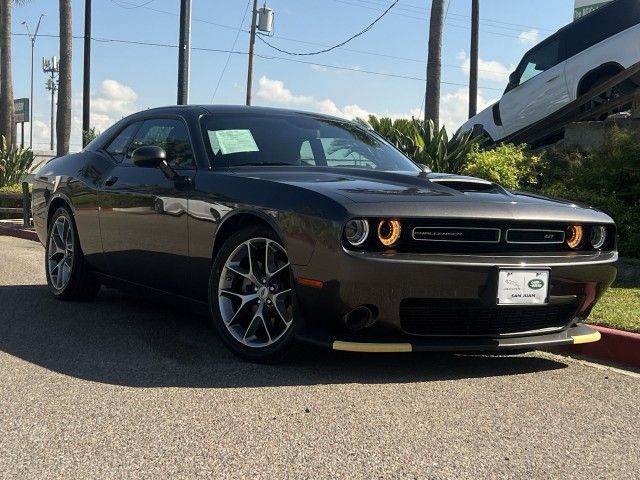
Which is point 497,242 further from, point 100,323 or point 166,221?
point 100,323

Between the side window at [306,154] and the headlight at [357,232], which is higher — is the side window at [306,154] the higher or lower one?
the higher one

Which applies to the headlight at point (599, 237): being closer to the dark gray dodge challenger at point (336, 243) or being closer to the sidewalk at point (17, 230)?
the dark gray dodge challenger at point (336, 243)

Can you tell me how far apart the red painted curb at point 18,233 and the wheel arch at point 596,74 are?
29.1 ft

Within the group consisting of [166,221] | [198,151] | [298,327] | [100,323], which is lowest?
[100,323]

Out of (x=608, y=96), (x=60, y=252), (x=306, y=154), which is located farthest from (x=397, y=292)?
(x=608, y=96)

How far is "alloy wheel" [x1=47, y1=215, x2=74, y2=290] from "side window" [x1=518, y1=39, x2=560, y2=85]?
31.7 ft

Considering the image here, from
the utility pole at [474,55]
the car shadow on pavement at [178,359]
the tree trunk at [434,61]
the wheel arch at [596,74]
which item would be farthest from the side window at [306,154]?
the utility pole at [474,55]

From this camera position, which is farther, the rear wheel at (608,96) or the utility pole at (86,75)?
the utility pole at (86,75)

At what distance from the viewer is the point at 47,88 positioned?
9550 centimetres

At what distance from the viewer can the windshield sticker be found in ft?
16.1

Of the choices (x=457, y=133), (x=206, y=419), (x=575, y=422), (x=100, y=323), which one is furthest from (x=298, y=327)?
(x=457, y=133)

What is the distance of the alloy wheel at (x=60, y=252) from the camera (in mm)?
6168

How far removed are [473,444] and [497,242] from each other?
1176 millimetres

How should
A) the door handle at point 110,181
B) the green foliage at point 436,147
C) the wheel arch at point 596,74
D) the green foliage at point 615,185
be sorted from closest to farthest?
the door handle at point 110,181 → the green foliage at point 615,185 → the green foliage at point 436,147 → the wheel arch at point 596,74
